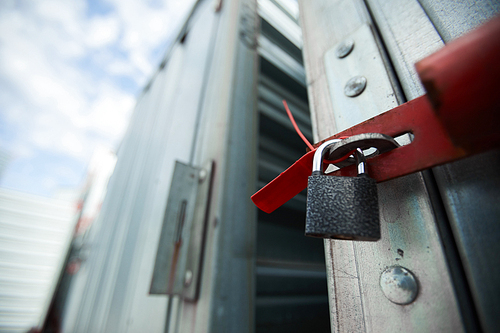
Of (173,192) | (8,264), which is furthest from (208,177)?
(8,264)

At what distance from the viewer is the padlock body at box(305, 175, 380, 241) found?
0.23 metres

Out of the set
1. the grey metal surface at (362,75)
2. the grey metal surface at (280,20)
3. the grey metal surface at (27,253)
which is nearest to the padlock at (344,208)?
the grey metal surface at (362,75)

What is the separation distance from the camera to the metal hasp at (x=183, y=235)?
703 mm

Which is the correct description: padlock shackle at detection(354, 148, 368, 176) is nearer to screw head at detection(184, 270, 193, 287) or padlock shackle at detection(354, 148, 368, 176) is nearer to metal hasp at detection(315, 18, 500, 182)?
metal hasp at detection(315, 18, 500, 182)

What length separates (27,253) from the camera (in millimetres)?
4031

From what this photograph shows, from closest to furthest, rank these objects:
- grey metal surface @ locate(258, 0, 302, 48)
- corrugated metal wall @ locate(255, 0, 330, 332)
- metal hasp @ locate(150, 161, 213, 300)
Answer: metal hasp @ locate(150, 161, 213, 300)
corrugated metal wall @ locate(255, 0, 330, 332)
grey metal surface @ locate(258, 0, 302, 48)

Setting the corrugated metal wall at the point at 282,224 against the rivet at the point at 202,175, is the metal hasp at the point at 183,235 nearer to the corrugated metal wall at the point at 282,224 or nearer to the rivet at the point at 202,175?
the rivet at the point at 202,175

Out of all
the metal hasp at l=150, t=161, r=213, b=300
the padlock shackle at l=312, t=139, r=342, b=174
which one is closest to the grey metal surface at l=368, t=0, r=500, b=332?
the padlock shackle at l=312, t=139, r=342, b=174

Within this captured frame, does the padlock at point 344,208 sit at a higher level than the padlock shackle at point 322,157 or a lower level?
lower

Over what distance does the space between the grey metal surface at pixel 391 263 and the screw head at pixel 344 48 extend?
0.01 meters

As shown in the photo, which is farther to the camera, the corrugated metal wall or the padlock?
the corrugated metal wall

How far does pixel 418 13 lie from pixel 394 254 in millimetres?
371

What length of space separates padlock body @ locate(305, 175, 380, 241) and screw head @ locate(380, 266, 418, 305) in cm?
8

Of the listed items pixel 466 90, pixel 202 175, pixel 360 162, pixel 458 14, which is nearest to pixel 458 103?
pixel 466 90
